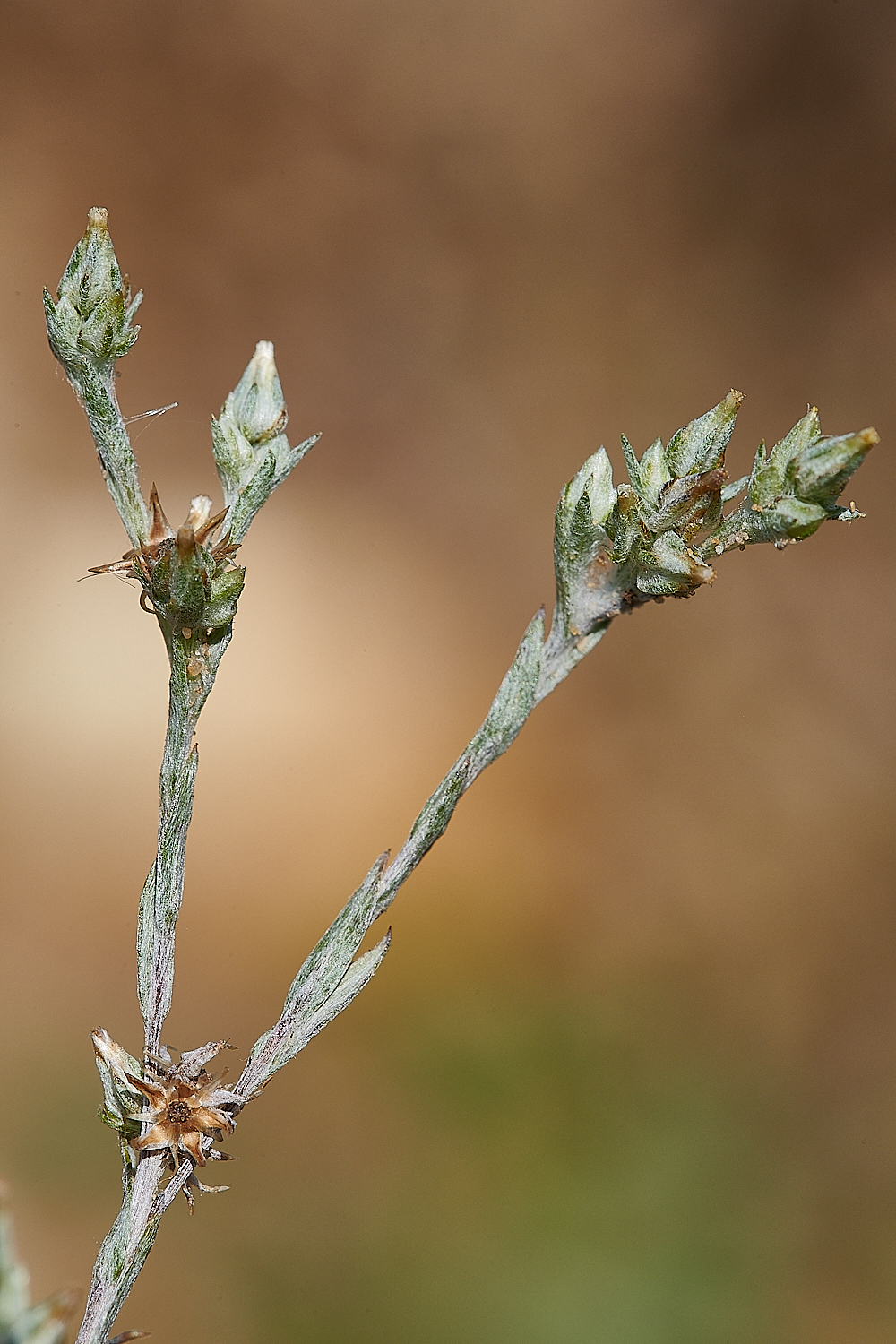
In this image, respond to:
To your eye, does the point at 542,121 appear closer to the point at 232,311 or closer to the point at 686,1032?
the point at 232,311

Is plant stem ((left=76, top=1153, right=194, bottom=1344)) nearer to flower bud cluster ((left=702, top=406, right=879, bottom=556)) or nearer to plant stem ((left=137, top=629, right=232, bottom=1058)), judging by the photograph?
plant stem ((left=137, top=629, right=232, bottom=1058))

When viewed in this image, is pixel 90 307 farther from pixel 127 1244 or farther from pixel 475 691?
pixel 475 691

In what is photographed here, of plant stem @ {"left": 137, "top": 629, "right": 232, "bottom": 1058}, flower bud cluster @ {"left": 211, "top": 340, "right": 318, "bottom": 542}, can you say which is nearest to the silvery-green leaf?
flower bud cluster @ {"left": 211, "top": 340, "right": 318, "bottom": 542}

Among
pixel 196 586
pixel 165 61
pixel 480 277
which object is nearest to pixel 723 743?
pixel 480 277

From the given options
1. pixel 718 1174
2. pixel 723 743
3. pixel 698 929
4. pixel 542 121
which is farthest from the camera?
pixel 542 121

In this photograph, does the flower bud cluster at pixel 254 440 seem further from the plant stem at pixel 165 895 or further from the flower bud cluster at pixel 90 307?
the plant stem at pixel 165 895

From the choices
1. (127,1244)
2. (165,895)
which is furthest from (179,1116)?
(165,895)
